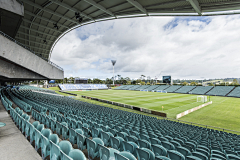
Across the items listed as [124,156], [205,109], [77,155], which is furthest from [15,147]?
[205,109]

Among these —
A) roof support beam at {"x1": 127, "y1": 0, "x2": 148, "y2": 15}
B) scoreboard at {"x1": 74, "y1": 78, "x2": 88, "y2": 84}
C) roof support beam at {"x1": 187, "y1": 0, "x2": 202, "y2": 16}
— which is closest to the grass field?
roof support beam at {"x1": 187, "y1": 0, "x2": 202, "y2": 16}

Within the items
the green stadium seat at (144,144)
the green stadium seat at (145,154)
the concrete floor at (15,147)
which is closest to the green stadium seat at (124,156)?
the green stadium seat at (145,154)

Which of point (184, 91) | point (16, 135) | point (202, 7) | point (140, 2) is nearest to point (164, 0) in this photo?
point (140, 2)

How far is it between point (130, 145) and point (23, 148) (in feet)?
12.8

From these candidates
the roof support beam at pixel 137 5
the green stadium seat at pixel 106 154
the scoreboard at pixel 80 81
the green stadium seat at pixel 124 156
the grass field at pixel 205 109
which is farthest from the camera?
the scoreboard at pixel 80 81

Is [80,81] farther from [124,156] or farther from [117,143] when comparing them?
[124,156]

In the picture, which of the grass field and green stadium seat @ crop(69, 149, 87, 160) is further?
the grass field

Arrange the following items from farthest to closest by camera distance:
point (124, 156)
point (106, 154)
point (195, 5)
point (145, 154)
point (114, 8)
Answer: point (114, 8) → point (195, 5) → point (145, 154) → point (106, 154) → point (124, 156)

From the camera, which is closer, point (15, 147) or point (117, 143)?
point (117, 143)

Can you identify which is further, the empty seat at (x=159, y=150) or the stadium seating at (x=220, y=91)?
the stadium seating at (x=220, y=91)

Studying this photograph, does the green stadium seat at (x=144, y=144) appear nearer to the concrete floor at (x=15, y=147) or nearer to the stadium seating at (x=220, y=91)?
the concrete floor at (x=15, y=147)

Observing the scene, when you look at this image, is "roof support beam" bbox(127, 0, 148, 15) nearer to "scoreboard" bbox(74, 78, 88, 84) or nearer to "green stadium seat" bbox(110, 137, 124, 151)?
"green stadium seat" bbox(110, 137, 124, 151)

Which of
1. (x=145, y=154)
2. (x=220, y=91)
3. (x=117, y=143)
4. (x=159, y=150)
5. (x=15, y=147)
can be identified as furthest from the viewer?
(x=220, y=91)

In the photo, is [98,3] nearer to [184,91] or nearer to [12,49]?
[12,49]
